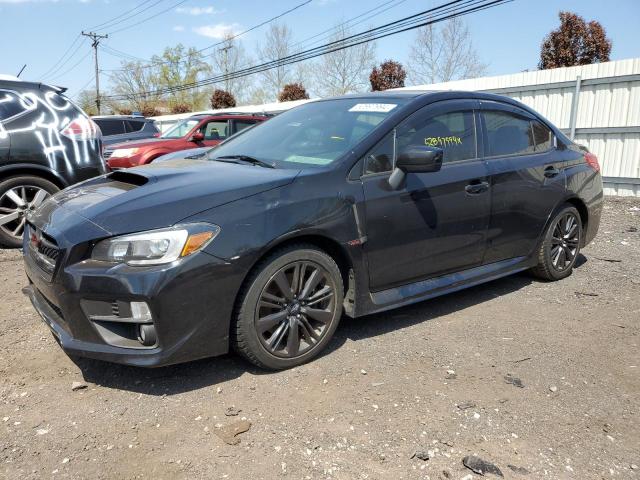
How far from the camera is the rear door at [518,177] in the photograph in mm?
4188

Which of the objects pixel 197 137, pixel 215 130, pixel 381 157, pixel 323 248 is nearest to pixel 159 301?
pixel 323 248

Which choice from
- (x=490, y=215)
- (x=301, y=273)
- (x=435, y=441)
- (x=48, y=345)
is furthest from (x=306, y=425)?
(x=490, y=215)

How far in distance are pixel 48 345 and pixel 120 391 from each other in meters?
0.91

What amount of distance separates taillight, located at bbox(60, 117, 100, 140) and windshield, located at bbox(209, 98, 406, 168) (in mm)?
2704

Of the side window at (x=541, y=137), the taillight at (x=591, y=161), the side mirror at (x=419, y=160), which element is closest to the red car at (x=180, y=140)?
the side window at (x=541, y=137)

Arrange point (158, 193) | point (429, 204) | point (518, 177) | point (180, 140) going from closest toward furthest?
point (158, 193), point (429, 204), point (518, 177), point (180, 140)

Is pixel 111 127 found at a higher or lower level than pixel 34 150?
higher

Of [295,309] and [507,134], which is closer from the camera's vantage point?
[295,309]

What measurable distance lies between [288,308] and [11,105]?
4.66 metres

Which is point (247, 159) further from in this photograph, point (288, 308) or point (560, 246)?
point (560, 246)

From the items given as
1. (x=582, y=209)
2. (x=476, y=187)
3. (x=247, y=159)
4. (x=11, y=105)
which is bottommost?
(x=582, y=209)

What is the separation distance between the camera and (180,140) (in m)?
10.2

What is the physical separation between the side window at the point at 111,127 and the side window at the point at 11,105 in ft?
25.1

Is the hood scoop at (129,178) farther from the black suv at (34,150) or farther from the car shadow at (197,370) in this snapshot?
the black suv at (34,150)
